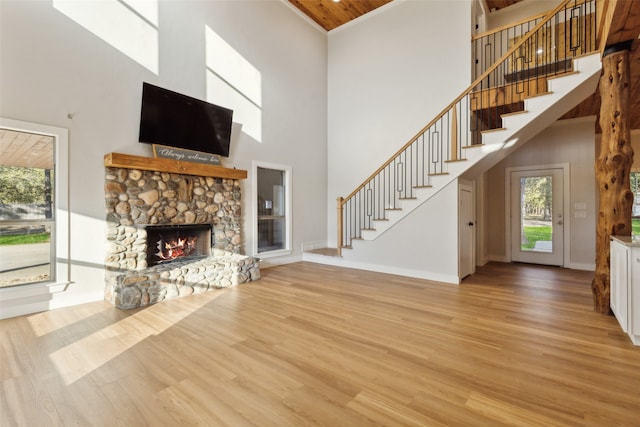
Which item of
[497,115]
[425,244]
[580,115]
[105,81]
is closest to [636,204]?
[580,115]

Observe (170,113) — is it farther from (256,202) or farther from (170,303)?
(170,303)

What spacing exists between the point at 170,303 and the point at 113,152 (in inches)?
84.8

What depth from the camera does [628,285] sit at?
8.48 feet

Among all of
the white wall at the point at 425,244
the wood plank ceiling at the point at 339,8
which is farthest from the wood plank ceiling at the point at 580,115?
the wood plank ceiling at the point at 339,8

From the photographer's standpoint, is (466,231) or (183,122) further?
(466,231)

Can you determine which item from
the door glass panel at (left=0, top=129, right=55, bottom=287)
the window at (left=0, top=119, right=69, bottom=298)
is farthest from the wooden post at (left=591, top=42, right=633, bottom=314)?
A: the door glass panel at (left=0, top=129, right=55, bottom=287)

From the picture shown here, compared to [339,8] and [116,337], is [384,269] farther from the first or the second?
[339,8]

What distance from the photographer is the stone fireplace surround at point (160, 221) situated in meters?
3.81

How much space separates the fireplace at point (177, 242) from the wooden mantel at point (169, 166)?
85 centimetres

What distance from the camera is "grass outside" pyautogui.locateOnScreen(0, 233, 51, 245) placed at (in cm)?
329

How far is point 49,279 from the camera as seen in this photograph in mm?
3531

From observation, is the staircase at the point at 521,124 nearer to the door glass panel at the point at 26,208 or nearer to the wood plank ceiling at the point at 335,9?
the wood plank ceiling at the point at 335,9

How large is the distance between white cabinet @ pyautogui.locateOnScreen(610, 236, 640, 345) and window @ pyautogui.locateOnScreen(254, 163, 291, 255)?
5050 mm

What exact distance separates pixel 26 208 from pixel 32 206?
6 centimetres
